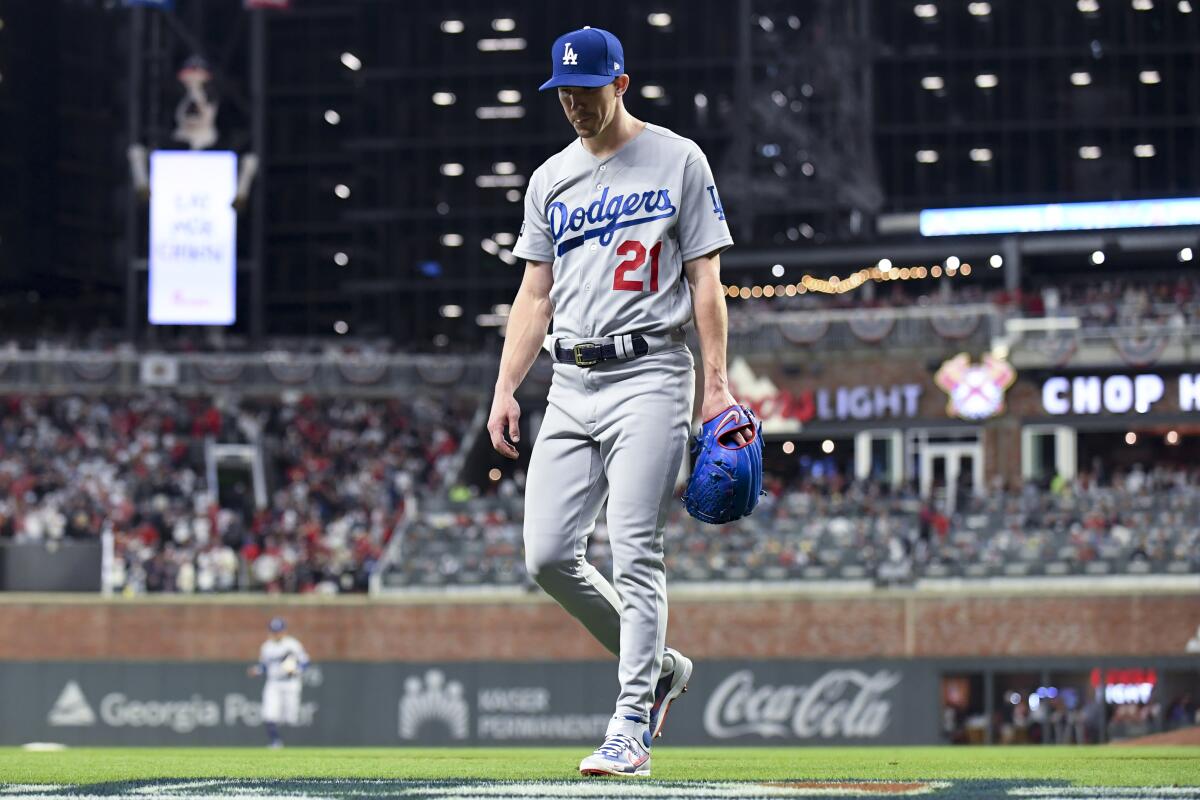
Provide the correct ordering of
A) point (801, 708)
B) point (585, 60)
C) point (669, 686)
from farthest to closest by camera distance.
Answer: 1. point (801, 708)
2. point (669, 686)
3. point (585, 60)

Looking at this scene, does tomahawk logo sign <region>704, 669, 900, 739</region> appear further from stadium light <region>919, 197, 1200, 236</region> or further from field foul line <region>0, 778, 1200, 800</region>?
stadium light <region>919, 197, 1200, 236</region>

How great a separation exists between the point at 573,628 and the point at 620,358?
24.3 metres

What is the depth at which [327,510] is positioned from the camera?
37.9 m

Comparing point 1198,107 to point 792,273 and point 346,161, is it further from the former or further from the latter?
point 346,161

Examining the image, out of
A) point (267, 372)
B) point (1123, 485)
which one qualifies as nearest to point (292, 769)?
point (1123, 485)

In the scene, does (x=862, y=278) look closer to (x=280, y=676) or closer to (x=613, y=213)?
(x=280, y=676)

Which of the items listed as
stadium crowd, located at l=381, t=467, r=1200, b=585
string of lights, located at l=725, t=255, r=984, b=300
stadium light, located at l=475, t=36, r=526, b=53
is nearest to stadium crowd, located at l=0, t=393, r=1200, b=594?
stadium crowd, located at l=381, t=467, r=1200, b=585

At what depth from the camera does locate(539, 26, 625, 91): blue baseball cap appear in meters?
6.51

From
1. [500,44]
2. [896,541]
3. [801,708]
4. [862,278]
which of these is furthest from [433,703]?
[500,44]

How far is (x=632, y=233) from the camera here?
6.74m

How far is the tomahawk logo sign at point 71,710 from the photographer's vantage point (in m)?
30.0

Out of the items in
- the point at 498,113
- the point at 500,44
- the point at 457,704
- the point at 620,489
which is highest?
the point at 500,44

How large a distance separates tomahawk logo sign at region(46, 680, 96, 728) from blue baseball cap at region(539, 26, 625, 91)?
A: 83.4 feet

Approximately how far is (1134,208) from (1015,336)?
10989 mm
